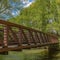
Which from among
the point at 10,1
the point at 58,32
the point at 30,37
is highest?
the point at 10,1

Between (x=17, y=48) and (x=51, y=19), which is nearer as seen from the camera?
(x=17, y=48)

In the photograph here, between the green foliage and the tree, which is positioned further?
the green foliage

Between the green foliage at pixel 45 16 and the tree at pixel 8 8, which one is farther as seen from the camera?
the green foliage at pixel 45 16

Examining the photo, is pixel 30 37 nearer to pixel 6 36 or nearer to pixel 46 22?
pixel 6 36

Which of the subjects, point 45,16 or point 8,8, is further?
point 45,16

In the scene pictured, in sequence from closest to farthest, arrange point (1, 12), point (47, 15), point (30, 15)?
1. point (1, 12)
2. point (47, 15)
3. point (30, 15)

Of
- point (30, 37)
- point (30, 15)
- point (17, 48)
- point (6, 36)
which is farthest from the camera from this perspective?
point (30, 15)

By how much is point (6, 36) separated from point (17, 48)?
134cm

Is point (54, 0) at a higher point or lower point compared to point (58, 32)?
higher

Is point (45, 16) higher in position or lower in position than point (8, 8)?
lower

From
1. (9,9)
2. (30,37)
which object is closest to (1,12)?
(9,9)

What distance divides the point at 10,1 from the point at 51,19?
55.3 feet

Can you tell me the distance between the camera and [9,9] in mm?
32406

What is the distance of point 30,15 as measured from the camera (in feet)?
169
